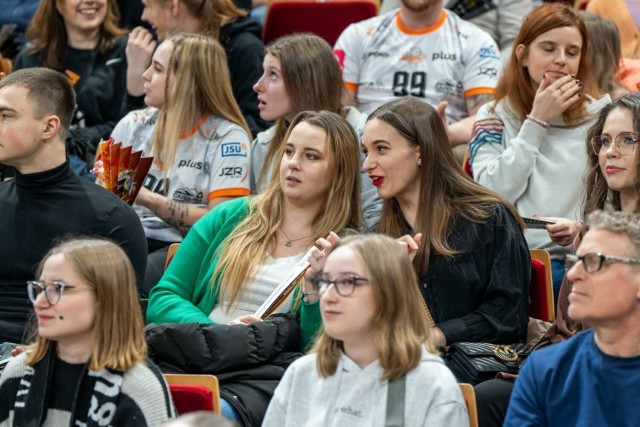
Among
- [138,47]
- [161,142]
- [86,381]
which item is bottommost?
[86,381]

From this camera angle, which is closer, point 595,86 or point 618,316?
point 618,316

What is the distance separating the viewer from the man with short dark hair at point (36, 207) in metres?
3.99

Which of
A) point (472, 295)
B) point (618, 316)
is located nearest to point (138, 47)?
point (472, 295)

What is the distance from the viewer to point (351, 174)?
13.3 feet

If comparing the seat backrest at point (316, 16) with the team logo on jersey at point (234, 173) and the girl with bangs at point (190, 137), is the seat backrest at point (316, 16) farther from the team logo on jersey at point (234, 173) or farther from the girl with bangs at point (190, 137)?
the team logo on jersey at point (234, 173)

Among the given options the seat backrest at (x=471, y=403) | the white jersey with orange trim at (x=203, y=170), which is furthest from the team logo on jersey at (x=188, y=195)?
the seat backrest at (x=471, y=403)

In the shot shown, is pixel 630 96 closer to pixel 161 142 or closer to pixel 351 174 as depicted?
pixel 351 174

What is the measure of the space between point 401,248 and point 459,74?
2.57 m

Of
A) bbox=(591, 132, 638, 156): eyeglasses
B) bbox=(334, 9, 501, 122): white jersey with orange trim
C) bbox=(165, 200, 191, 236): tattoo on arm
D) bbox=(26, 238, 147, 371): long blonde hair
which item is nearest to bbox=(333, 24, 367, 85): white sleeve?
bbox=(334, 9, 501, 122): white jersey with orange trim

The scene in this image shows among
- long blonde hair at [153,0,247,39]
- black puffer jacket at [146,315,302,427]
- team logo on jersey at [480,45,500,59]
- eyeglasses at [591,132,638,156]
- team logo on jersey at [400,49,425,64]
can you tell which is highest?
long blonde hair at [153,0,247,39]

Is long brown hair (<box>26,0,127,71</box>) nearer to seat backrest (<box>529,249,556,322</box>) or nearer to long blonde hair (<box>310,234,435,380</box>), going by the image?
seat backrest (<box>529,249,556,322</box>)

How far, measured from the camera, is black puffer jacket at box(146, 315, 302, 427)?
3.41 meters

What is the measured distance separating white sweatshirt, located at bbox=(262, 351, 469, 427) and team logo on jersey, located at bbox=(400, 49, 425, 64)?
8.99 feet

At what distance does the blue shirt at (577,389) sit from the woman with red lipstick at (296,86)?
186 centimetres
